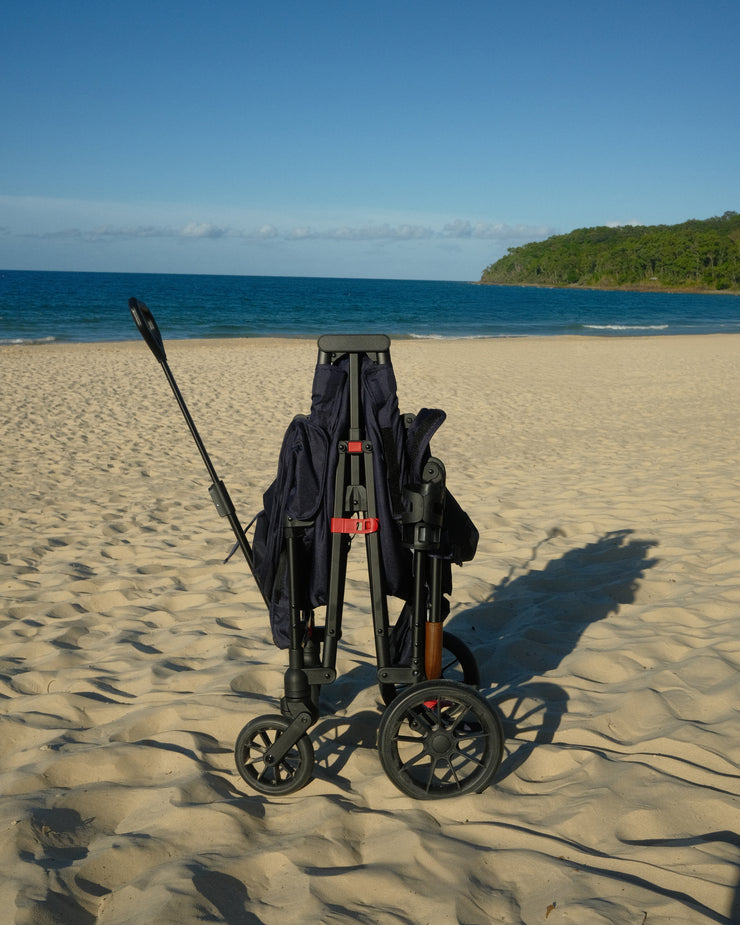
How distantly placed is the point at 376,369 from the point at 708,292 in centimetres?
12337

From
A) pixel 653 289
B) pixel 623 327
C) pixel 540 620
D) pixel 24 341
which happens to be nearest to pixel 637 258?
pixel 653 289

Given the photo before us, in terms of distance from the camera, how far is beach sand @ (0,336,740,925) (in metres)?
2.06

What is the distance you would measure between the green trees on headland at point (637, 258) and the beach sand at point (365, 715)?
4828 inches

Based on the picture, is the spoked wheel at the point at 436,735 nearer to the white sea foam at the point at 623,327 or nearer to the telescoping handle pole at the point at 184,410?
the telescoping handle pole at the point at 184,410

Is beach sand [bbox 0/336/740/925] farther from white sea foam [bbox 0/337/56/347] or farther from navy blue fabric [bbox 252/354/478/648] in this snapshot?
white sea foam [bbox 0/337/56/347]

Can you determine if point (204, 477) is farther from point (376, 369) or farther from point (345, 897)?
point (345, 897)

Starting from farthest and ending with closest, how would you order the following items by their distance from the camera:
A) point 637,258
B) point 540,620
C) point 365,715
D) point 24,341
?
1. point 637,258
2. point 24,341
3. point 540,620
4. point 365,715

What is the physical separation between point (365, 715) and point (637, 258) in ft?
479

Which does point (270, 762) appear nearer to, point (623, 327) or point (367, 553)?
point (367, 553)

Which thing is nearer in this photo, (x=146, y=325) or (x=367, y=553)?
(x=367, y=553)

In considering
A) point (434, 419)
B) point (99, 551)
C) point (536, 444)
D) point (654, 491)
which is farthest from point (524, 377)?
point (434, 419)

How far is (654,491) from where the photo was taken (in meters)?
6.75

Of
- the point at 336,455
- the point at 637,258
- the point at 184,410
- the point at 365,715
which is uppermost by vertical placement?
the point at 637,258

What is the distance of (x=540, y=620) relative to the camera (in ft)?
13.6
